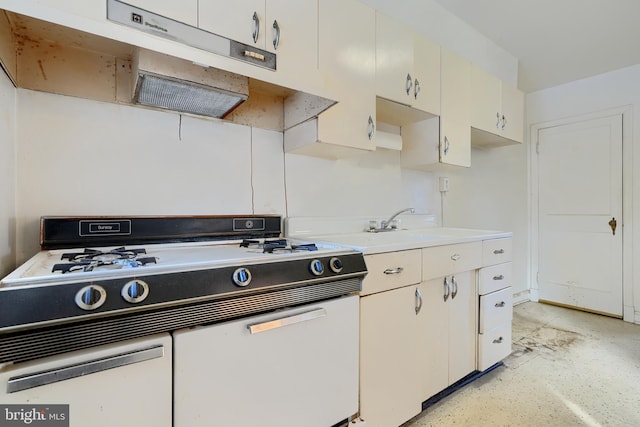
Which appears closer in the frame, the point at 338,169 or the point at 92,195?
the point at 92,195

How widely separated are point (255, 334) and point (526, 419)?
5.27 ft

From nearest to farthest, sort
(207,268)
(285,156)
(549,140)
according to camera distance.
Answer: (207,268) → (285,156) → (549,140)

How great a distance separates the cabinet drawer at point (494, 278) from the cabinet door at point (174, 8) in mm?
2008

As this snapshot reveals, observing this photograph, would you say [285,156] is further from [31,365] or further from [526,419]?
[526,419]

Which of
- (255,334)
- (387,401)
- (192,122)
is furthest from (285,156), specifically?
(387,401)

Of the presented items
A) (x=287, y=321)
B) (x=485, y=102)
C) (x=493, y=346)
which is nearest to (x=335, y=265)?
(x=287, y=321)

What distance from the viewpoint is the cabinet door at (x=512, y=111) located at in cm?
272

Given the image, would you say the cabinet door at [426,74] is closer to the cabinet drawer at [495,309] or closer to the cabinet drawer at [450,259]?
the cabinet drawer at [450,259]

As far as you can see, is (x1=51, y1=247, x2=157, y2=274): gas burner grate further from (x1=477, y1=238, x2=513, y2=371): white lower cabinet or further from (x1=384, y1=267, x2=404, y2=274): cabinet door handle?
(x1=477, y1=238, x2=513, y2=371): white lower cabinet

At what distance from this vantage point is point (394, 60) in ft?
Result: 6.07

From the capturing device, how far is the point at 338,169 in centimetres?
204

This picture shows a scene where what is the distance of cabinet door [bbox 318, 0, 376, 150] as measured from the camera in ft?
5.07

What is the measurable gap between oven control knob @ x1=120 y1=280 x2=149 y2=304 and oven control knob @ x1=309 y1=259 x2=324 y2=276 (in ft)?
1.71

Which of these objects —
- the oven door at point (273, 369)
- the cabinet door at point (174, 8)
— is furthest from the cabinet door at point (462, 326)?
the cabinet door at point (174, 8)
